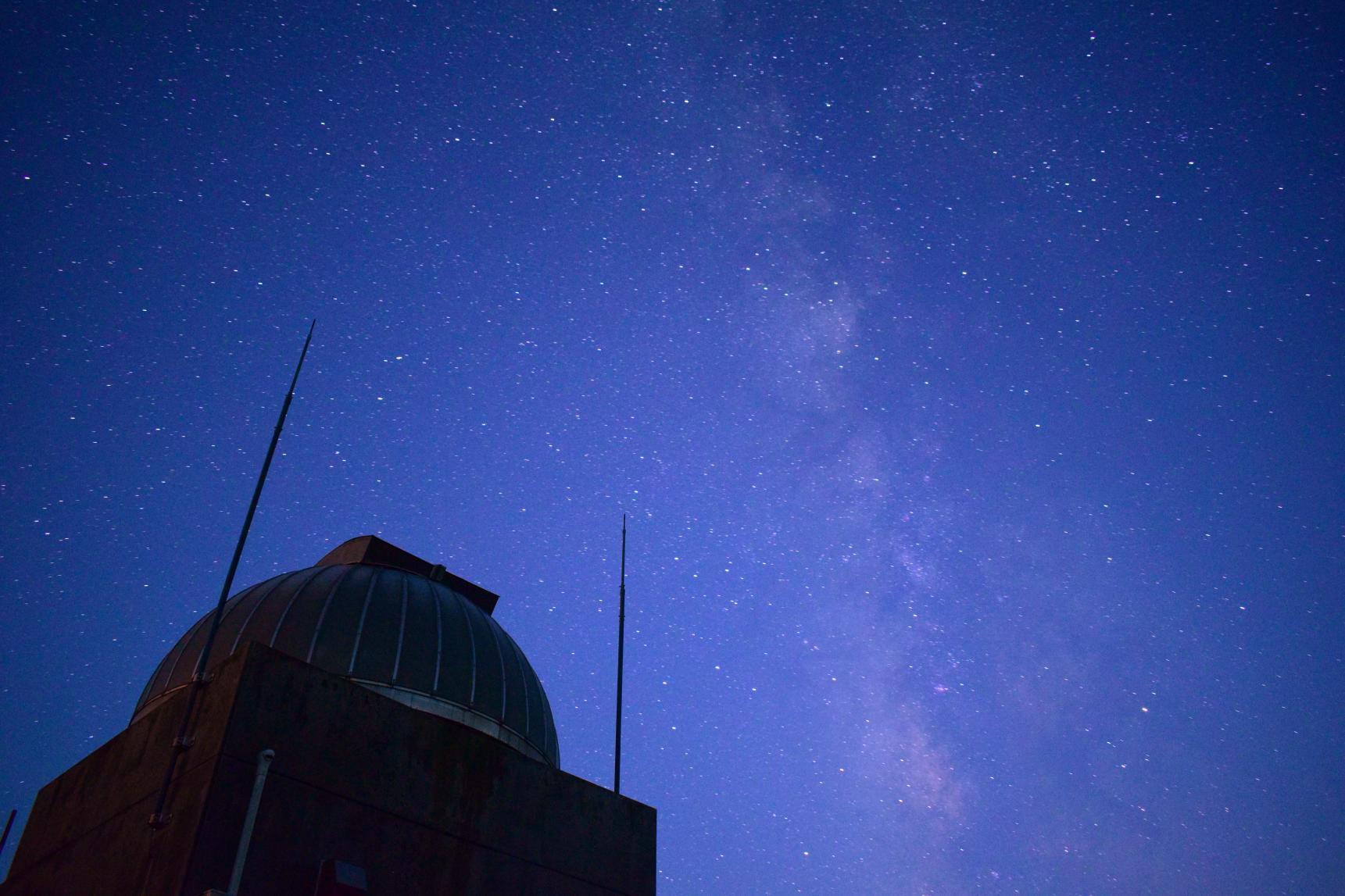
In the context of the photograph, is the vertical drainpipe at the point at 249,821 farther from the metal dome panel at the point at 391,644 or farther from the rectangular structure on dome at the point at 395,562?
the rectangular structure on dome at the point at 395,562

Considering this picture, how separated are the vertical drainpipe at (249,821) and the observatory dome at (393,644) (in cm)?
292

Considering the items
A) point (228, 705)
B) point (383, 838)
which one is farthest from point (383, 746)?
point (228, 705)

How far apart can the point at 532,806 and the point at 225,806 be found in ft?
13.3

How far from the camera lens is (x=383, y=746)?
36.3ft

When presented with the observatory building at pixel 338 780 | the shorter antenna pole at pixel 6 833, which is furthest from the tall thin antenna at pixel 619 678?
the shorter antenna pole at pixel 6 833

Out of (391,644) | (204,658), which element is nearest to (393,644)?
(391,644)

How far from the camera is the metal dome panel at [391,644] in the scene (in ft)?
43.1

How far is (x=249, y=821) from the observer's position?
9359 millimetres

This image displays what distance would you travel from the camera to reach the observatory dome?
43.1 feet

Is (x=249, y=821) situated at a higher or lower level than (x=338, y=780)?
lower

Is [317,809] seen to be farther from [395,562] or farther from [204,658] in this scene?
[395,562]

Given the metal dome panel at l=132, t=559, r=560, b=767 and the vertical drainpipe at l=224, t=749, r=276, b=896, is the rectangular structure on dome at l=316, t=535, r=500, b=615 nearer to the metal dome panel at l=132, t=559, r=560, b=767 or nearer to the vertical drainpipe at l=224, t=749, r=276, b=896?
the metal dome panel at l=132, t=559, r=560, b=767

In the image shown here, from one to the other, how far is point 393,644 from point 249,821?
167 inches

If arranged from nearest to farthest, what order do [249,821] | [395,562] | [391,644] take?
1. [249,821]
2. [391,644]
3. [395,562]
